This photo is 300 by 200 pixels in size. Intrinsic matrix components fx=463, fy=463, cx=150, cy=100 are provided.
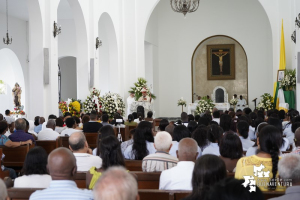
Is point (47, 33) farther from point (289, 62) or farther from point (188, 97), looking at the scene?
point (188, 97)

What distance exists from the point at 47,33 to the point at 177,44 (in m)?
12.8

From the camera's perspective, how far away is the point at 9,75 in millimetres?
21609

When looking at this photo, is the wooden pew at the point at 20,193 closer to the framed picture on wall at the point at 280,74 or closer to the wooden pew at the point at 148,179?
the wooden pew at the point at 148,179

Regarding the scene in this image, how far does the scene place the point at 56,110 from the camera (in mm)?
12969

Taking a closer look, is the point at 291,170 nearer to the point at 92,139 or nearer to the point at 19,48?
the point at 92,139

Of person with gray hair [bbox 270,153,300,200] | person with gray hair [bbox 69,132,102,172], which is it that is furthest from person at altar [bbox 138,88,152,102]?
person with gray hair [bbox 270,153,300,200]

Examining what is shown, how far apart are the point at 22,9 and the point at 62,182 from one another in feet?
57.5

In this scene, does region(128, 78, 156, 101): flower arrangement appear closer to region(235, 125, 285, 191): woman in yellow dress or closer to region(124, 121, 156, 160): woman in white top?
region(124, 121, 156, 160): woman in white top

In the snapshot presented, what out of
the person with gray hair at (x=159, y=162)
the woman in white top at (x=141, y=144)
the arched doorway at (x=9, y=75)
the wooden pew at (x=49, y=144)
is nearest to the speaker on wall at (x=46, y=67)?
the wooden pew at (x=49, y=144)

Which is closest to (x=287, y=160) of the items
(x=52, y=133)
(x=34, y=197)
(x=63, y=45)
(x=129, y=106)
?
(x=34, y=197)

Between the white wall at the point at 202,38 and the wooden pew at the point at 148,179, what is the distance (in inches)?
777

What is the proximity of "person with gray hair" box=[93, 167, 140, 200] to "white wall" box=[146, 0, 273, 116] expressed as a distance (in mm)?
22363

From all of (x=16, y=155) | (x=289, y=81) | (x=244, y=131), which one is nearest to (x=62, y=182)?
(x=16, y=155)

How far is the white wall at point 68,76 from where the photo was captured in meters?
26.2
